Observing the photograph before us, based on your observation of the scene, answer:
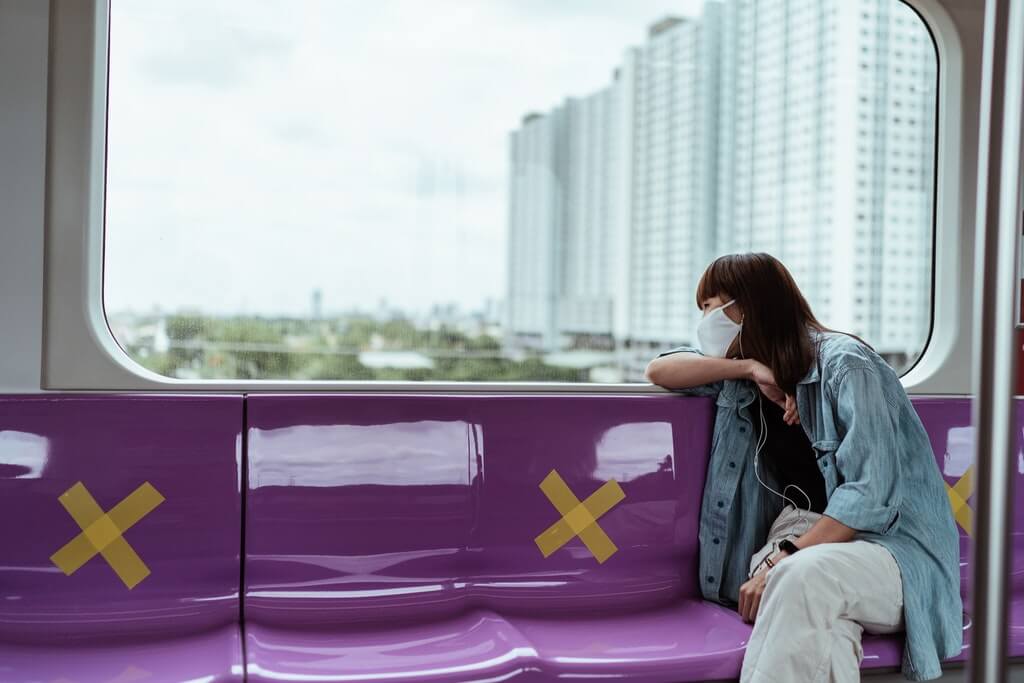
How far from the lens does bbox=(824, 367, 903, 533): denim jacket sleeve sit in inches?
89.1

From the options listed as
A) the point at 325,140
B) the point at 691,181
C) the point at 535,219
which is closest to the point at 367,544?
the point at 325,140

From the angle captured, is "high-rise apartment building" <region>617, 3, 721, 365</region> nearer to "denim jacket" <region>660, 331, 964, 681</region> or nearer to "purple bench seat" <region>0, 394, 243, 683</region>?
"denim jacket" <region>660, 331, 964, 681</region>

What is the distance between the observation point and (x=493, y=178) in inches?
Answer: 258

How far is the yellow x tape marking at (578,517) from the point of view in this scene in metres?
2.56

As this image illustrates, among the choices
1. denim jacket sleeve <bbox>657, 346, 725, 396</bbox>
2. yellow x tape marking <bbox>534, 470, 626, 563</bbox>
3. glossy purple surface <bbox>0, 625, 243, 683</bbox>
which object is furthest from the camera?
denim jacket sleeve <bbox>657, 346, 725, 396</bbox>

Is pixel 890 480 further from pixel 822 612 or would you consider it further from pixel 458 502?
pixel 458 502

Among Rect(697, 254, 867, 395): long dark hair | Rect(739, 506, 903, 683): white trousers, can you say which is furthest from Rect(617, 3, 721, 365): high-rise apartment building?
Rect(739, 506, 903, 683): white trousers

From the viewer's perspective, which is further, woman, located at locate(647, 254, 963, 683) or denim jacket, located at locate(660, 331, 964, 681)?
denim jacket, located at locate(660, 331, 964, 681)

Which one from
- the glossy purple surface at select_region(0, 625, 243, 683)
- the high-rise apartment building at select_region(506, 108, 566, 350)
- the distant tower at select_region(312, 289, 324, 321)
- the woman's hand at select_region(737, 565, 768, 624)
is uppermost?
the high-rise apartment building at select_region(506, 108, 566, 350)

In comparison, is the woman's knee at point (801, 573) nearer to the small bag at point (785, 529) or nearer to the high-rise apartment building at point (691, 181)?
the small bag at point (785, 529)

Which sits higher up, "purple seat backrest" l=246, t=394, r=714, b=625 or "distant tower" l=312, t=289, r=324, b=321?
"distant tower" l=312, t=289, r=324, b=321

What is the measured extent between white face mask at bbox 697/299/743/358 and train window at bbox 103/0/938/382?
11cm

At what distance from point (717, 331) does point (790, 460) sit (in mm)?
397

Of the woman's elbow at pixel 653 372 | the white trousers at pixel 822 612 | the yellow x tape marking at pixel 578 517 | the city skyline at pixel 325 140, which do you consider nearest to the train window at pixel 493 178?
the city skyline at pixel 325 140
